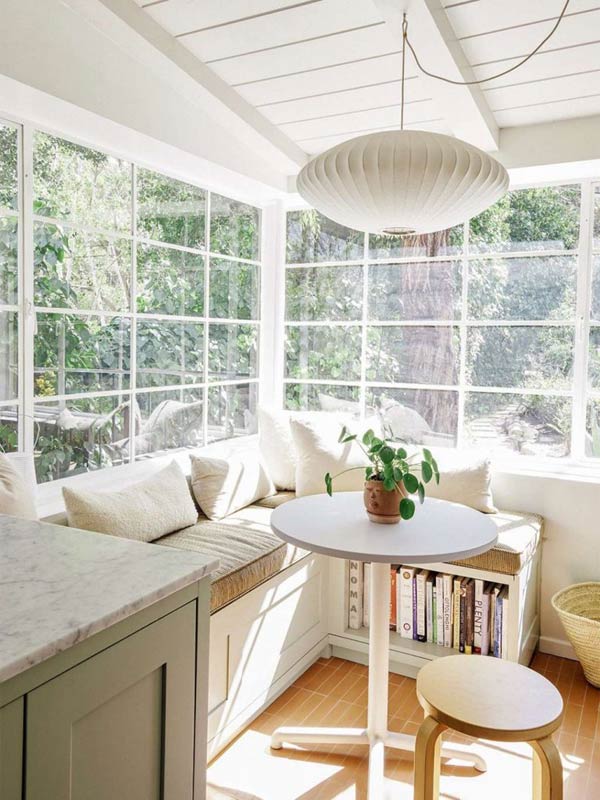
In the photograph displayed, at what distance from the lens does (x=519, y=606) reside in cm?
268

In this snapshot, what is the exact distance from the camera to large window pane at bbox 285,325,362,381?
3738 millimetres

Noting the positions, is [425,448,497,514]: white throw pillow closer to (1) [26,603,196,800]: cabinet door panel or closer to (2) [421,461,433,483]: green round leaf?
(2) [421,461,433,483]: green round leaf

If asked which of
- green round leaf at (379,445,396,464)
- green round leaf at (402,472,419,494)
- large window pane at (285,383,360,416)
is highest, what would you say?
large window pane at (285,383,360,416)

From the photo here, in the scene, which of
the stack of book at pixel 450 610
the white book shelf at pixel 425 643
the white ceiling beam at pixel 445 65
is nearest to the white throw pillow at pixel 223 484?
the white book shelf at pixel 425 643

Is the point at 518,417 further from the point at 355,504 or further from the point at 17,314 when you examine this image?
the point at 17,314

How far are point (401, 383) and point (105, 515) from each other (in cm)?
185

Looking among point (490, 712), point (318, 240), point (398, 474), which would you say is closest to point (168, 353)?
point (318, 240)

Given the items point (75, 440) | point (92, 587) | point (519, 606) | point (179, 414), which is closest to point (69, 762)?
point (92, 587)

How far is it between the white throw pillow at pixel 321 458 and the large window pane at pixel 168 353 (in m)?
0.59

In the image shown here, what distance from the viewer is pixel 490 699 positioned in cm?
168

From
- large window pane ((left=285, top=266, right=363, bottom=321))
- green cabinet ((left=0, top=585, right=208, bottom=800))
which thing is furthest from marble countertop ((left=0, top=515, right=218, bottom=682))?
large window pane ((left=285, top=266, right=363, bottom=321))

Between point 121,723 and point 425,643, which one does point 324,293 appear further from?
point 121,723

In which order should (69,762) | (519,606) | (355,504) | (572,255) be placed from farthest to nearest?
(572,255), (519,606), (355,504), (69,762)

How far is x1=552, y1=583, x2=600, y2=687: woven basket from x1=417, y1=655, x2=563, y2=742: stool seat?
39.3 inches
